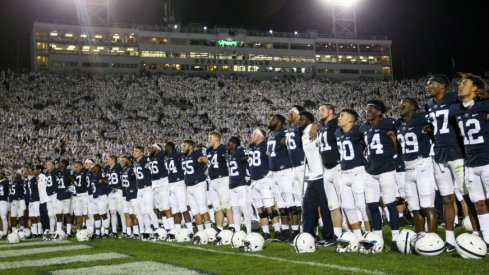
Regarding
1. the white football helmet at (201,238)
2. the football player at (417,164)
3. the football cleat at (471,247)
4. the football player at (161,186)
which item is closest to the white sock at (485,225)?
the football cleat at (471,247)

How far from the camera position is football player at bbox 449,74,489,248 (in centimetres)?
625

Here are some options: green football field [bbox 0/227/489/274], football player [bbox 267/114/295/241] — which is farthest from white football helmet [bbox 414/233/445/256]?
football player [bbox 267/114/295/241]

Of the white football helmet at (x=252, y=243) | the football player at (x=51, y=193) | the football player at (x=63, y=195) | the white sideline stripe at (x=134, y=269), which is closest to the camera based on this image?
the white sideline stripe at (x=134, y=269)

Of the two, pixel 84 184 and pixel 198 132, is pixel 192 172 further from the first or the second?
pixel 198 132

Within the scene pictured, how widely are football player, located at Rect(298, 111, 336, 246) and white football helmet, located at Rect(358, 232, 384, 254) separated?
135 centimetres

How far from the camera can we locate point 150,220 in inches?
507

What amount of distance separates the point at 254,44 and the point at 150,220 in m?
60.4

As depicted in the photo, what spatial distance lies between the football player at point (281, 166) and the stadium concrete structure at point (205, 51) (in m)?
55.5

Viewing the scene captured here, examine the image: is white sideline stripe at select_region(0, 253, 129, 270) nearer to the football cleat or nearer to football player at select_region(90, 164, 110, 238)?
football player at select_region(90, 164, 110, 238)

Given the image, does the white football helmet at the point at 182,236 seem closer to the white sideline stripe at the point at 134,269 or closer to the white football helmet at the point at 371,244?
the white sideline stripe at the point at 134,269

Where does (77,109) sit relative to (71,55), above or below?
below

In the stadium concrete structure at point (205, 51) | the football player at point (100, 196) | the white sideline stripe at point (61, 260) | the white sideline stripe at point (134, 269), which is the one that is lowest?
the white sideline stripe at point (61, 260)

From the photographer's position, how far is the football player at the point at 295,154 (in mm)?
9430

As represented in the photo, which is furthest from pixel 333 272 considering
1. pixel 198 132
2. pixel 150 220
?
pixel 198 132
